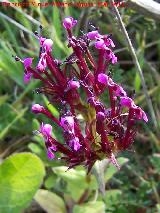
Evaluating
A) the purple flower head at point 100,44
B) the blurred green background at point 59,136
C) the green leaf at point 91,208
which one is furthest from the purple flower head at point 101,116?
the green leaf at point 91,208

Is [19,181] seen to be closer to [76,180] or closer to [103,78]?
[76,180]

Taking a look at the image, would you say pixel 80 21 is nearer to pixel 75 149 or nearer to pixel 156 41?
pixel 156 41

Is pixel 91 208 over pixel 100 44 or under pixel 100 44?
under

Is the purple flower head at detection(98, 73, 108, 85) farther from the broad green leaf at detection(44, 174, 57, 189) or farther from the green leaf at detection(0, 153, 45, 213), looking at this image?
the broad green leaf at detection(44, 174, 57, 189)

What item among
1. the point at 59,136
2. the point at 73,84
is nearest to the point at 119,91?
the point at 73,84

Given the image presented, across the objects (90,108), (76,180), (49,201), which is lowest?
(49,201)

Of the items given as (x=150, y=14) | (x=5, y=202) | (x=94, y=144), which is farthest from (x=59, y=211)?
(x=150, y=14)

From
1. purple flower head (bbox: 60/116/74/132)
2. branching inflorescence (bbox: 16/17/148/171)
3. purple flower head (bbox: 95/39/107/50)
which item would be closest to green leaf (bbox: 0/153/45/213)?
branching inflorescence (bbox: 16/17/148/171)
